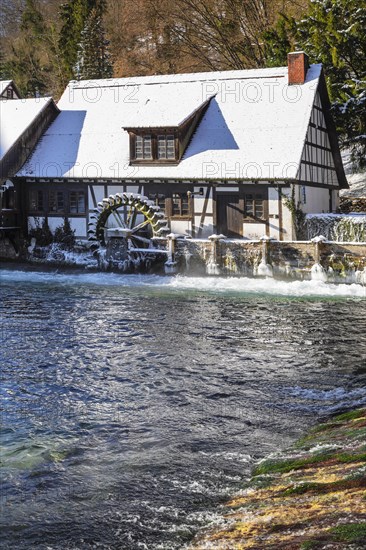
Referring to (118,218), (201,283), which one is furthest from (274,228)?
(118,218)

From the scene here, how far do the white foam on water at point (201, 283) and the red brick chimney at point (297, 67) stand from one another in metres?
9.46

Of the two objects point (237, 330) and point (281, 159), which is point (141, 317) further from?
point (281, 159)

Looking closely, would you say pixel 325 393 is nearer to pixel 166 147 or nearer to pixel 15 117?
pixel 166 147

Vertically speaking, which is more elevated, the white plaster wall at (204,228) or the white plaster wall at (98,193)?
the white plaster wall at (98,193)

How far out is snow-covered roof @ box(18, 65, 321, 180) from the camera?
1003 inches

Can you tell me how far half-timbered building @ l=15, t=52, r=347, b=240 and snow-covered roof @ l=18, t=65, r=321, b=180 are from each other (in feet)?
0.15

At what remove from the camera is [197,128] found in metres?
27.7

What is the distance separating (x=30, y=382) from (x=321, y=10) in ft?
80.7

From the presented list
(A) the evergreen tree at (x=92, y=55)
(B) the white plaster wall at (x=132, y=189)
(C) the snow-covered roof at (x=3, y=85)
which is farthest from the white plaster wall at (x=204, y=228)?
(A) the evergreen tree at (x=92, y=55)

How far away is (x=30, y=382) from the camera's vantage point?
11766mm

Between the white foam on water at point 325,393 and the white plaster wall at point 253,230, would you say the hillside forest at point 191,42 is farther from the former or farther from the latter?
the white foam on water at point 325,393

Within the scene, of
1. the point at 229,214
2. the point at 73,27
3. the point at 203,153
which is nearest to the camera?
the point at 229,214

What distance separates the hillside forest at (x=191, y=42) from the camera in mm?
29781

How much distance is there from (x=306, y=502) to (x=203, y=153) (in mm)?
21304
